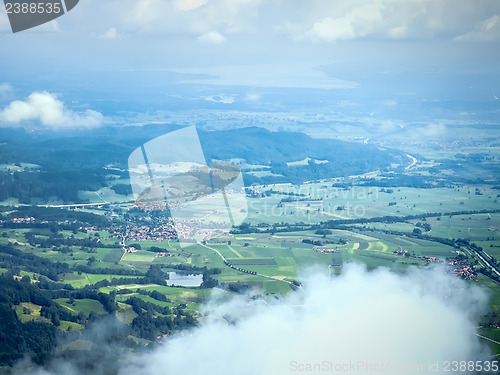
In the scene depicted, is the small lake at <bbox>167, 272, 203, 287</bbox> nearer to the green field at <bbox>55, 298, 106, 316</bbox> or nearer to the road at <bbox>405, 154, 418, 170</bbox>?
the green field at <bbox>55, 298, 106, 316</bbox>

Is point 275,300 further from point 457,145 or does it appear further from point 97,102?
point 97,102

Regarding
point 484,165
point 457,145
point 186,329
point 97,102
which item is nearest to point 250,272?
point 186,329

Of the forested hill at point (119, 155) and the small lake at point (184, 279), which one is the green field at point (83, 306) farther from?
the forested hill at point (119, 155)

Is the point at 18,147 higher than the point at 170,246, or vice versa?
the point at 18,147

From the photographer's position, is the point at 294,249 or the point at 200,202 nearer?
the point at 294,249

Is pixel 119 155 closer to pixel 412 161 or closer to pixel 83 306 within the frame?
pixel 412 161

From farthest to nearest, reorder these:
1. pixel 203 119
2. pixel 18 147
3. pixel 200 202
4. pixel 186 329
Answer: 1. pixel 203 119
2. pixel 18 147
3. pixel 200 202
4. pixel 186 329

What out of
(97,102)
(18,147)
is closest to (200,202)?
(18,147)

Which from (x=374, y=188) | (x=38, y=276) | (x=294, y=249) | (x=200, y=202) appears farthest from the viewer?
(x=374, y=188)
